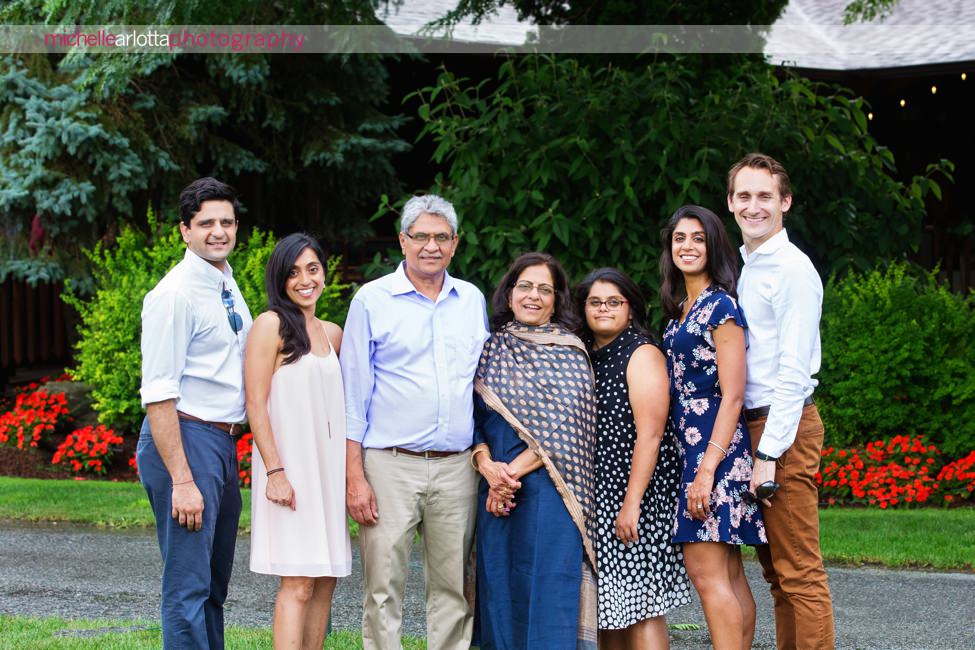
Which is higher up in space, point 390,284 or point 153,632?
point 390,284

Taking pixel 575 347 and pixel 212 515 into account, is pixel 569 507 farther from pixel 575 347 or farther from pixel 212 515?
pixel 212 515

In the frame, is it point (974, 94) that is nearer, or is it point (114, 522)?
point (114, 522)

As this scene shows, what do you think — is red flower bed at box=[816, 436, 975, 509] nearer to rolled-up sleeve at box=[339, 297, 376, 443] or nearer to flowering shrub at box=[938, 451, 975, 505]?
flowering shrub at box=[938, 451, 975, 505]

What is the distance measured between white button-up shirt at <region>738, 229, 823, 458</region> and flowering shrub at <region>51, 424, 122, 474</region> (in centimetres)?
760

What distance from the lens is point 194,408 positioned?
13.3 feet


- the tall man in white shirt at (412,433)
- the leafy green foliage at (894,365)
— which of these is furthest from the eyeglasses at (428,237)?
the leafy green foliage at (894,365)

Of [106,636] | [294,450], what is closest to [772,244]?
[294,450]

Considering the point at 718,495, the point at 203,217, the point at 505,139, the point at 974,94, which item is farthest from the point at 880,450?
the point at 974,94

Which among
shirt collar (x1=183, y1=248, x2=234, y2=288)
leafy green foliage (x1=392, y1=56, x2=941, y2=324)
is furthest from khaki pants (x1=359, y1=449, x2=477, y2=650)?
leafy green foliage (x1=392, y1=56, x2=941, y2=324)

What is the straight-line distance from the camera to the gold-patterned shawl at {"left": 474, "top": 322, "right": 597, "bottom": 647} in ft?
13.8

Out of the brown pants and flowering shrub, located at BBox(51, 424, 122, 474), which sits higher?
the brown pants

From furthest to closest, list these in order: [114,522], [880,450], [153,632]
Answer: [880,450]
[114,522]
[153,632]

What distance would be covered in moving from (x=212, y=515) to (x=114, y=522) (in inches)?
174

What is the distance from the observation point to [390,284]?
443 centimetres
